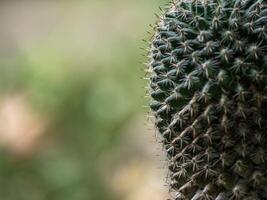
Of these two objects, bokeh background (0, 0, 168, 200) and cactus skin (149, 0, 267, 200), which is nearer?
cactus skin (149, 0, 267, 200)

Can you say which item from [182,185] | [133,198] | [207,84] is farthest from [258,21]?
[133,198]

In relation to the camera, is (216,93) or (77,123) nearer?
(216,93)

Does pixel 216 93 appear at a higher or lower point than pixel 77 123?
higher

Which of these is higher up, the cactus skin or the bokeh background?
the cactus skin

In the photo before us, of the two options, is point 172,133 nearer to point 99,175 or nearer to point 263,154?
point 263,154
